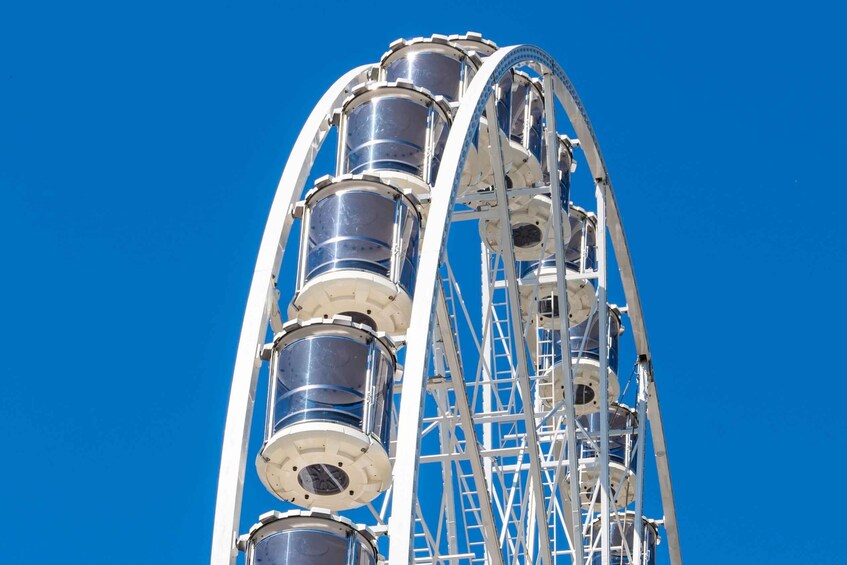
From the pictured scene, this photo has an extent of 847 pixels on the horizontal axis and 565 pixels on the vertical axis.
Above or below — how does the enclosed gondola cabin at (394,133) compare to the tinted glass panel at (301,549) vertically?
above

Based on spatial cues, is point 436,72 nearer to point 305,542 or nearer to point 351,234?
point 351,234

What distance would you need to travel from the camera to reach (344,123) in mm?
26281

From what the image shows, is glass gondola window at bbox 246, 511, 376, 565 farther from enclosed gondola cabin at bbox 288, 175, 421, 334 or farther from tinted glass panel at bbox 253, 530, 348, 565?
enclosed gondola cabin at bbox 288, 175, 421, 334

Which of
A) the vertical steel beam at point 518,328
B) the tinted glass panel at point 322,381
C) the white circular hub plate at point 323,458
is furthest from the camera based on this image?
the vertical steel beam at point 518,328

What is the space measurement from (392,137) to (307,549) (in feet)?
22.2

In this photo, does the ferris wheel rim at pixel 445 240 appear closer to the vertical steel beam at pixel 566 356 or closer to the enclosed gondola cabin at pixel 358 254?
the enclosed gondola cabin at pixel 358 254

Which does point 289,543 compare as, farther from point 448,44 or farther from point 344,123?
point 448,44

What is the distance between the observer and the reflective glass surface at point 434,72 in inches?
1105

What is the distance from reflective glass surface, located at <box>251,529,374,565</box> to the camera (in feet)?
68.1

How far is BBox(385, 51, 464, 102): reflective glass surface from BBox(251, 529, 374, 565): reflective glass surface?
8924mm

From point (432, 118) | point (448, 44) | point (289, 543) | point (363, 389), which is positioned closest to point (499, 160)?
point (432, 118)

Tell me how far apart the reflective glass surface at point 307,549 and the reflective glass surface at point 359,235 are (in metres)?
4.16

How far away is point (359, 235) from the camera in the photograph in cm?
2408

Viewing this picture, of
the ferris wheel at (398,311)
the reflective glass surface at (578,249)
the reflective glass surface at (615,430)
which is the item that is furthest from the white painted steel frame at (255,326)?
the reflective glass surface at (615,430)
